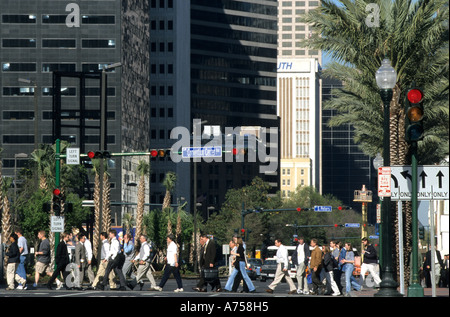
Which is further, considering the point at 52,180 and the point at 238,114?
the point at 238,114

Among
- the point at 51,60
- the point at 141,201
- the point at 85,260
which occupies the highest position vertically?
the point at 51,60

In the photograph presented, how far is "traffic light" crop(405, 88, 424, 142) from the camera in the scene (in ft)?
60.5

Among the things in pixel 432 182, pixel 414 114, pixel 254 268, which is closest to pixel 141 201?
pixel 254 268

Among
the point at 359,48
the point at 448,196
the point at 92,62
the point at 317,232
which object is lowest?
the point at 317,232

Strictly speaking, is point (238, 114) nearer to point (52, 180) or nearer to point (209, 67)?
point (209, 67)

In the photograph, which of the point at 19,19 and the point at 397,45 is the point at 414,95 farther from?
the point at 19,19

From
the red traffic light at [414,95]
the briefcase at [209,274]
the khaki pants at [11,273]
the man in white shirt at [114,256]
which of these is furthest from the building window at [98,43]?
the red traffic light at [414,95]

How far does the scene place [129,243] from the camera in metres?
32.5

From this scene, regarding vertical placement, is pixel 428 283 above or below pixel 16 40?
below

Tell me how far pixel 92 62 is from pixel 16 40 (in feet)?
35.4

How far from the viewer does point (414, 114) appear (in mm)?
18484
